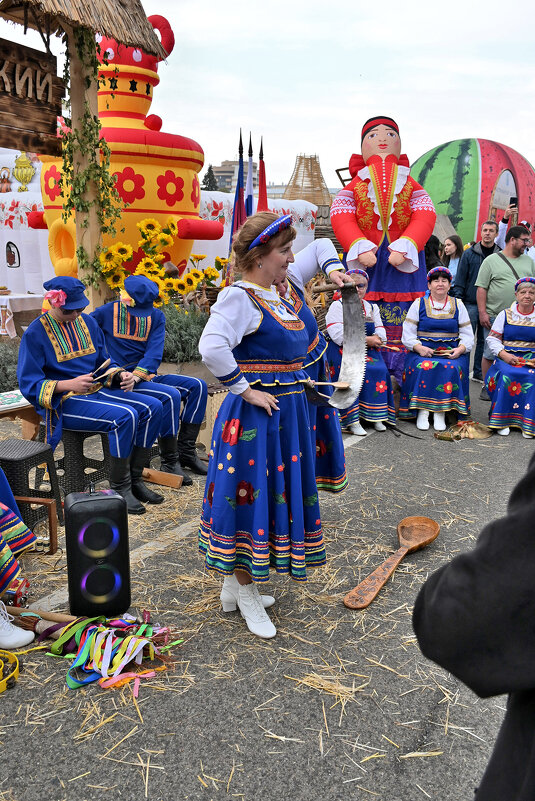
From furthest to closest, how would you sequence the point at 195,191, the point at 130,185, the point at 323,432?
the point at 195,191
the point at 130,185
the point at 323,432

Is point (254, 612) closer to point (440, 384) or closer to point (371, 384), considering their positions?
point (371, 384)

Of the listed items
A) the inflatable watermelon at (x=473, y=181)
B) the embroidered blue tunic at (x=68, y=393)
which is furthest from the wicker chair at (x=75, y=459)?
the inflatable watermelon at (x=473, y=181)

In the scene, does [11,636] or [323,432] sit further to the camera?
[323,432]

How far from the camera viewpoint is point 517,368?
21.0 feet

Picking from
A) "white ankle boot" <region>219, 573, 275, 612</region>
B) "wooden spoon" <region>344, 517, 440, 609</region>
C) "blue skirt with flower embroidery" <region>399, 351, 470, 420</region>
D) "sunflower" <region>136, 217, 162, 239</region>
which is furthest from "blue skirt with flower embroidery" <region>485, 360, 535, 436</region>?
"white ankle boot" <region>219, 573, 275, 612</region>

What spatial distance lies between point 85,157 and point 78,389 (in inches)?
105

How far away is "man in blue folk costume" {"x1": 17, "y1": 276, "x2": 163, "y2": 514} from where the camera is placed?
13.6 feet

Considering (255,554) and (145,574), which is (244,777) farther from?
(145,574)

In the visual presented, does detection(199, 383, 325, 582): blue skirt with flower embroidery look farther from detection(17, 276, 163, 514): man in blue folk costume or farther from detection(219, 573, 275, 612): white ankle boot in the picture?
detection(17, 276, 163, 514): man in blue folk costume

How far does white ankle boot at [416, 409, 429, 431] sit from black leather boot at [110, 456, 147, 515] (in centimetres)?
334

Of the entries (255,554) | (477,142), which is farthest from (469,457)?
(477,142)

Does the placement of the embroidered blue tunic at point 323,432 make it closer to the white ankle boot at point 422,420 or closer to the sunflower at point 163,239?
the white ankle boot at point 422,420

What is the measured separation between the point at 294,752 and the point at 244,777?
0.21 meters

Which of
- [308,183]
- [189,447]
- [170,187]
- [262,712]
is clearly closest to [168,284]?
[189,447]
